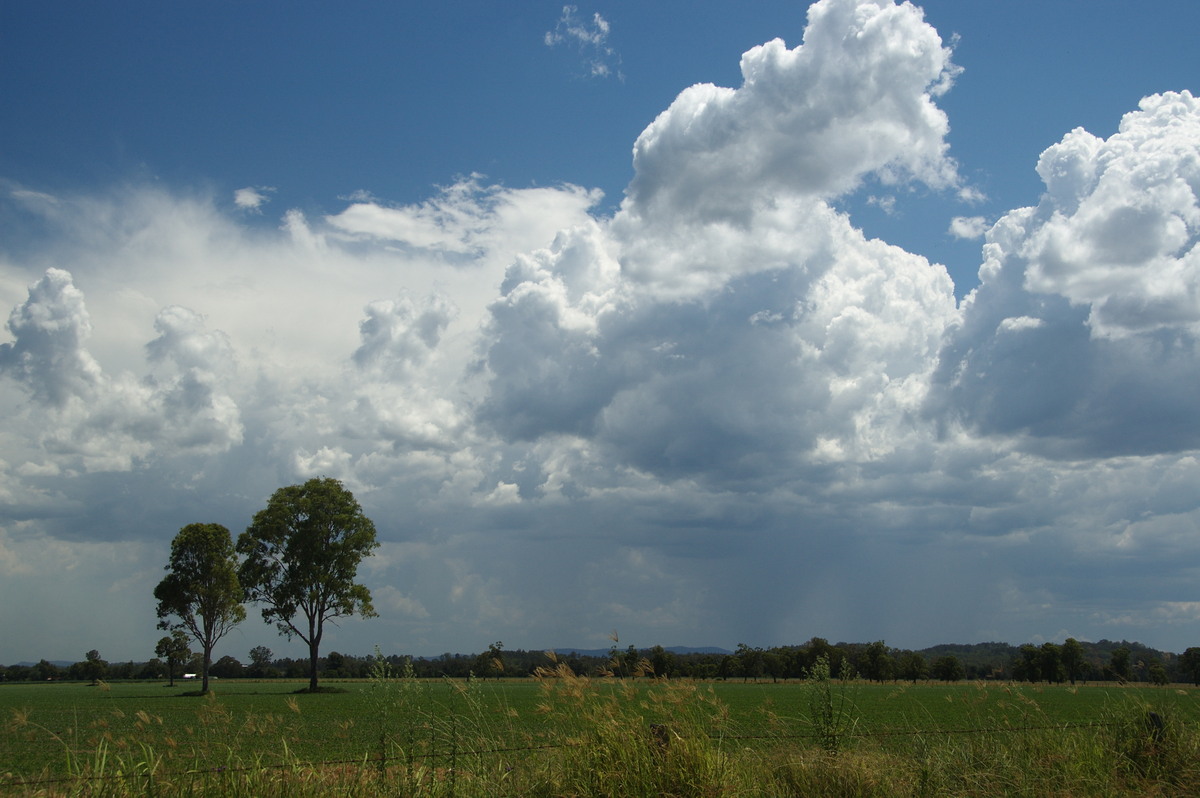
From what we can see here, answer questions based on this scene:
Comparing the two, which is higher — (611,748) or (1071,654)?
(611,748)

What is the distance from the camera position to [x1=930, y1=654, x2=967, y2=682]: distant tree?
280 feet

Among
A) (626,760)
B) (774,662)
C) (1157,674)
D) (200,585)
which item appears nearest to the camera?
(626,760)

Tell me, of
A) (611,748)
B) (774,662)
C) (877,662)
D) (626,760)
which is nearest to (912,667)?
(877,662)

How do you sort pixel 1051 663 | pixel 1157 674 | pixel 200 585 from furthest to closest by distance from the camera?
pixel 1051 663 < pixel 200 585 < pixel 1157 674

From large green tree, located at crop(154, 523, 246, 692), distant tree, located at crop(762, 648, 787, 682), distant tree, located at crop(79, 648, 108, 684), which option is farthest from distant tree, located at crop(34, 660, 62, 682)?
distant tree, located at crop(762, 648, 787, 682)

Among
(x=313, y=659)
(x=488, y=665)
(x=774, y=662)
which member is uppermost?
(x=488, y=665)

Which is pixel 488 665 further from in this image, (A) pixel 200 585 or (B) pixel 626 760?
(A) pixel 200 585

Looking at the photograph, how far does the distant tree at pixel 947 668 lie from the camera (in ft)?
280

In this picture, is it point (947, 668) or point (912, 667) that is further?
point (912, 667)

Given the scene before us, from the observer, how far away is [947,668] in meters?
90.5

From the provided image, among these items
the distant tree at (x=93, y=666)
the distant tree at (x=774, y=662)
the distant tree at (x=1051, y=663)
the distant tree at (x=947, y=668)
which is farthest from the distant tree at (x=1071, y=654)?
the distant tree at (x=93, y=666)

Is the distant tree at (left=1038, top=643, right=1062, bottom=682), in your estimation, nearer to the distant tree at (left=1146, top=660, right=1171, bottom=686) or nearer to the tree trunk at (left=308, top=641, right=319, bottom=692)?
the tree trunk at (left=308, top=641, right=319, bottom=692)

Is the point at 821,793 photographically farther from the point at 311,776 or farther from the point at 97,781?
the point at 97,781

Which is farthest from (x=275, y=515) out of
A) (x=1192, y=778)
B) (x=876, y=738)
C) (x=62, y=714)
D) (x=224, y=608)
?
(x=1192, y=778)
